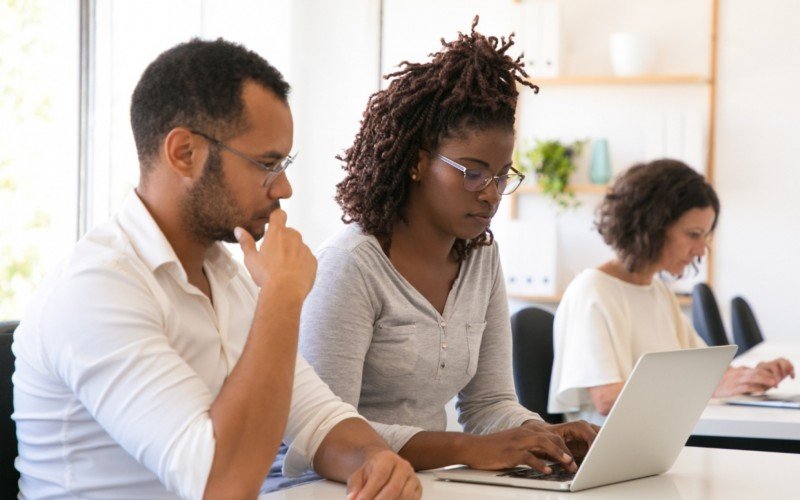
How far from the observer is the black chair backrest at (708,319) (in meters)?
4.35

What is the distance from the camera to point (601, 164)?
5.05 meters

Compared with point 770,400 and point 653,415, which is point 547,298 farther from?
point 653,415

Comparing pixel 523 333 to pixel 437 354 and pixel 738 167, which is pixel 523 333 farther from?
pixel 738 167

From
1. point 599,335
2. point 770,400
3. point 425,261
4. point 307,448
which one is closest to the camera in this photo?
point 307,448

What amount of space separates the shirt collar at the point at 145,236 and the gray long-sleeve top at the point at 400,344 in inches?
16.6

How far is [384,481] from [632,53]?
161 inches

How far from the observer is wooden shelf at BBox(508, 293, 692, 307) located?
5.02 meters

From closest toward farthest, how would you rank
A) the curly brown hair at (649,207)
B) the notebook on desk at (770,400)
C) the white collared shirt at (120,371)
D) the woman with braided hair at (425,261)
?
the white collared shirt at (120,371) → the woman with braided hair at (425,261) → the notebook on desk at (770,400) → the curly brown hair at (649,207)

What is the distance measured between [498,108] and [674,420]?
65 cm

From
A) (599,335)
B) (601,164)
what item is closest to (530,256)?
(601,164)

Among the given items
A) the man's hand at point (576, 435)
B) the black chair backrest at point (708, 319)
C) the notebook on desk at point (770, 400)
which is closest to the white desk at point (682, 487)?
the man's hand at point (576, 435)

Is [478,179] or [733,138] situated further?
[733,138]

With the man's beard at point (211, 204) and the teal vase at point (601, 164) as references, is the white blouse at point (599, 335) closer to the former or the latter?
the man's beard at point (211, 204)

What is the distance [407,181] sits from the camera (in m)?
1.92
